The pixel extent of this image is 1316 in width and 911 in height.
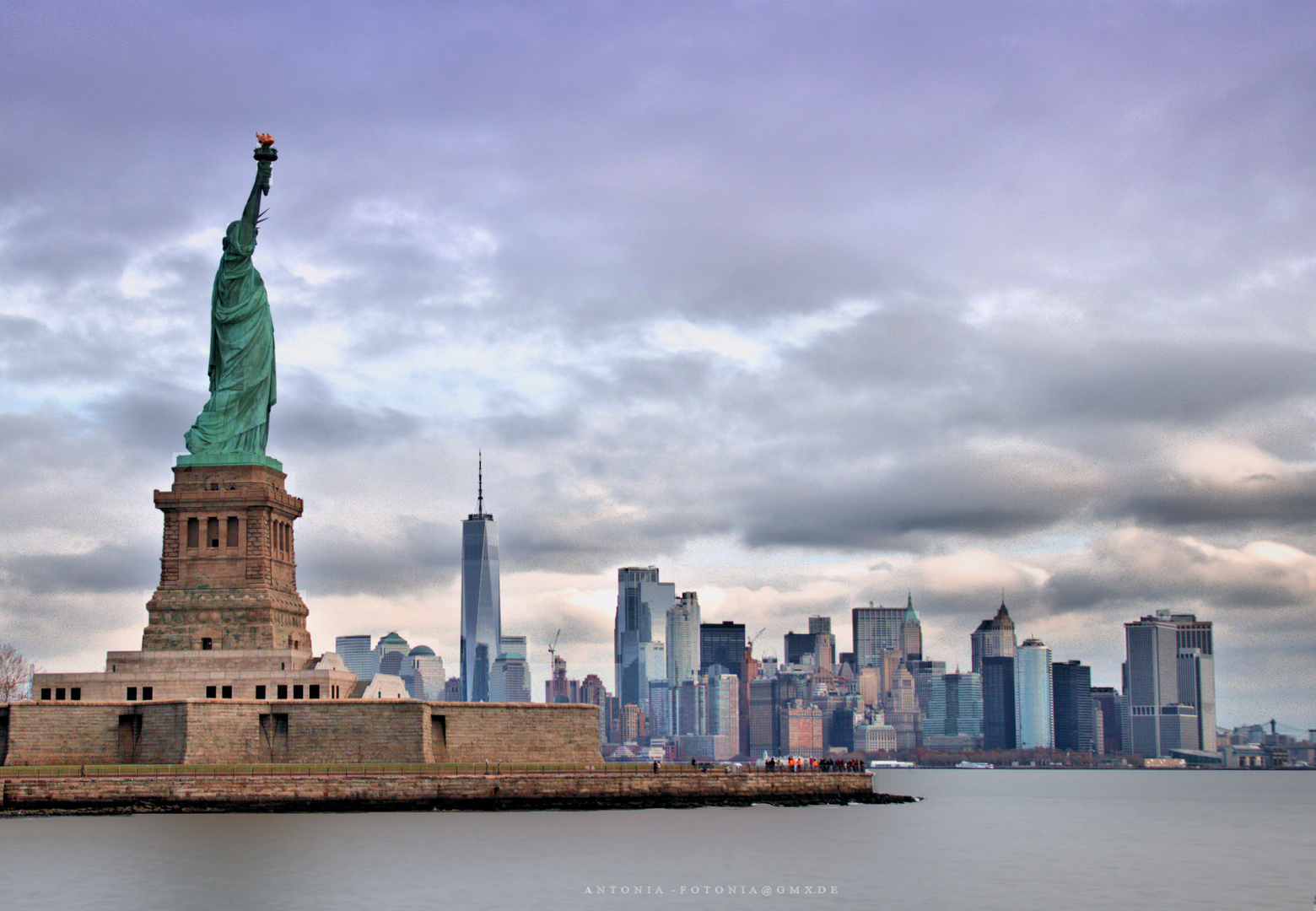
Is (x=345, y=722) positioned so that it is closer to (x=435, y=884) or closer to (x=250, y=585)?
(x=250, y=585)

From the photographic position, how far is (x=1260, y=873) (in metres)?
74.4

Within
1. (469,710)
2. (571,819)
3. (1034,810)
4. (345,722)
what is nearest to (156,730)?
(345,722)

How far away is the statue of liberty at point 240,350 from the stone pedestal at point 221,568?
2200 mm

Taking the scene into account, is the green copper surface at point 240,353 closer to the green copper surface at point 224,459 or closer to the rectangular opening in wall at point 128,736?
the green copper surface at point 224,459

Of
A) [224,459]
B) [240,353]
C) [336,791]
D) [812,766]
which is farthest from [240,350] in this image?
[812,766]

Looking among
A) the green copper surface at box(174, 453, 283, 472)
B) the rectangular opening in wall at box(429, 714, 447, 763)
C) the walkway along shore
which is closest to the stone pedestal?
the green copper surface at box(174, 453, 283, 472)

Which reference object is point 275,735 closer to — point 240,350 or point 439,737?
point 439,737

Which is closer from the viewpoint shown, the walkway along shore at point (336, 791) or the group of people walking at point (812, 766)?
the walkway along shore at point (336, 791)

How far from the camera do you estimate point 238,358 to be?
3883 inches

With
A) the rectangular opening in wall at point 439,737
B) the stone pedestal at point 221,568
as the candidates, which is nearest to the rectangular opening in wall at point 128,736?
the stone pedestal at point 221,568

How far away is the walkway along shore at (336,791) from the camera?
82000 mm

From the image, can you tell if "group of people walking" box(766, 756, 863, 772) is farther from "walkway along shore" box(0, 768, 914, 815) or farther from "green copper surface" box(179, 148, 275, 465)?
"green copper surface" box(179, 148, 275, 465)

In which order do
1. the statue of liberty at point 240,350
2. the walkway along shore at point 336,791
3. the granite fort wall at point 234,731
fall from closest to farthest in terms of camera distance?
the walkway along shore at point 336,791
the granite fort wall at point 234,731
the statue of liberty at point 240,350

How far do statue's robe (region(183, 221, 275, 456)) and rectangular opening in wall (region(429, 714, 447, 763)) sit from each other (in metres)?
19.6
